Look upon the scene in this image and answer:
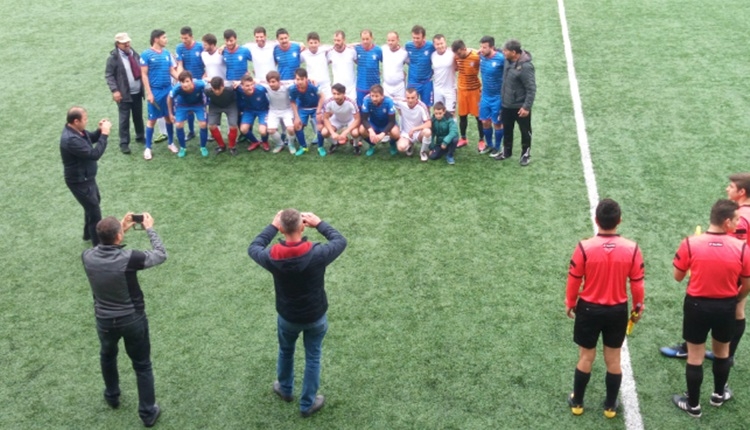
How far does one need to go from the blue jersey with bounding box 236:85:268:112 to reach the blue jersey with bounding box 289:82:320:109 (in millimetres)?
413

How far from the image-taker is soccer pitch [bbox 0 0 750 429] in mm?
6539

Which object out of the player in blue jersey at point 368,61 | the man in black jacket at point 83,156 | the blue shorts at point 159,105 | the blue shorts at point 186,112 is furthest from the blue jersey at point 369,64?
the man in black jacket at point 83,156

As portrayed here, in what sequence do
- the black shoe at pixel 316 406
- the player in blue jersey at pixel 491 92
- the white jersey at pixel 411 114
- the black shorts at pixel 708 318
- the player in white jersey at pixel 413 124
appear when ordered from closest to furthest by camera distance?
the black shorts at pixel 708 318, the black shoe at pixel 316 406, the player in blue jersey at pixel 491 92, the player in white jersey at pixel 413 124, the white jersey at pixel 411 114

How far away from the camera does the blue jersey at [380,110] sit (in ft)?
35.7

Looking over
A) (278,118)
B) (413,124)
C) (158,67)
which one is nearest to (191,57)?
(158,67)

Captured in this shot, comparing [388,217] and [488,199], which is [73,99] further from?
[488,199]

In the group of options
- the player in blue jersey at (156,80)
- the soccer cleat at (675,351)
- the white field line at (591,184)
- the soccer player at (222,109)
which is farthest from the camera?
the player in blue jersey at (156,80)

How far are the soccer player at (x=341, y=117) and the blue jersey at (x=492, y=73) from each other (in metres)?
1.89

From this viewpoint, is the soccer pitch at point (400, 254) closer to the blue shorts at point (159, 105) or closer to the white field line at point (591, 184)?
the white field line at point (591, 184)

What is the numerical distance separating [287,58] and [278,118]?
3.43 feet

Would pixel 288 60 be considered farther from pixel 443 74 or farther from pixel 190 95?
pixel 443 74

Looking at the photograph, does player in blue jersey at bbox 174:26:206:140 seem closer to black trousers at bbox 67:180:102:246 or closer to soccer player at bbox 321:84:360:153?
soccer player at bbox 321:84:360:153

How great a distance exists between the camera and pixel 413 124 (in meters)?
11.1

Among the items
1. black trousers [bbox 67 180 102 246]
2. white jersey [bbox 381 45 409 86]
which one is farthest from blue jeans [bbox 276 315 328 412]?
white jersey [bbox 381 45 409 86]
